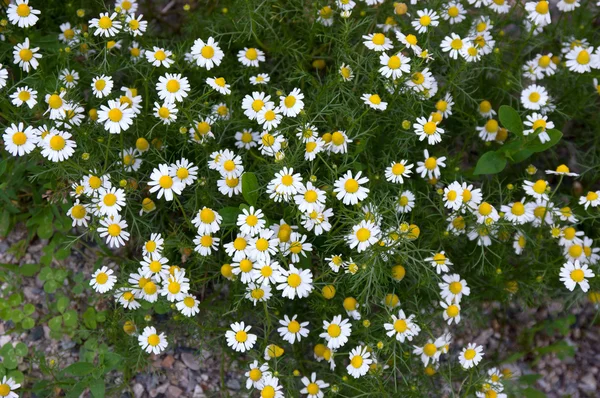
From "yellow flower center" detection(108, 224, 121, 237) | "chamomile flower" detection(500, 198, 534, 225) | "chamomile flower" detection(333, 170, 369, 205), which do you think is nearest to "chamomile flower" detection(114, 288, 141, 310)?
"yellow flower center" detection(108, 224, 121, 237)

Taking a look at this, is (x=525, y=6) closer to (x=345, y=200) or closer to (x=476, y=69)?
(x=476, y=69)

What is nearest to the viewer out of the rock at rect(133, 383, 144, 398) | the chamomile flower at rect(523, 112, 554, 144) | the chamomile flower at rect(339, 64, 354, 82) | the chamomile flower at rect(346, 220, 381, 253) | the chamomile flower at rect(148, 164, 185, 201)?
the chamomile flower at rect(346, 220, 381, 253)

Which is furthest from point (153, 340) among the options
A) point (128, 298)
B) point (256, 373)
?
point (256, 373)

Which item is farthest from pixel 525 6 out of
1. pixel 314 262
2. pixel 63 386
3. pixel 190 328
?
pixel 63 386

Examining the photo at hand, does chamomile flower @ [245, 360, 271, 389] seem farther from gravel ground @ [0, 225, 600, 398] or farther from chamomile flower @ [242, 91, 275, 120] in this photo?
chamomile flower @ [242, 91, 275, 120]

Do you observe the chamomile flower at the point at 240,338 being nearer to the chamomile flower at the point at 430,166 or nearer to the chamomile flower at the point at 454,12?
the chamomile flower at the point at 430,166
